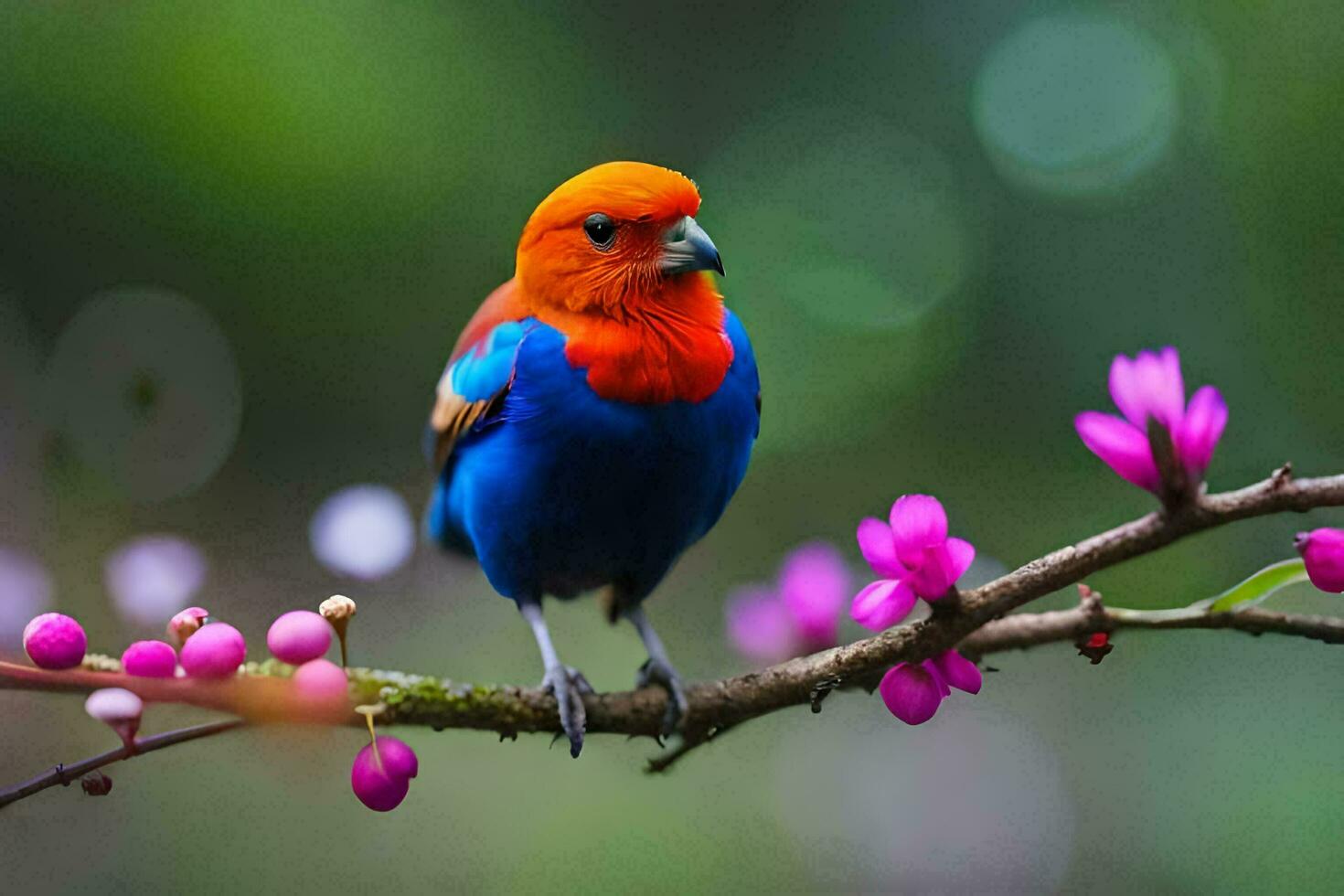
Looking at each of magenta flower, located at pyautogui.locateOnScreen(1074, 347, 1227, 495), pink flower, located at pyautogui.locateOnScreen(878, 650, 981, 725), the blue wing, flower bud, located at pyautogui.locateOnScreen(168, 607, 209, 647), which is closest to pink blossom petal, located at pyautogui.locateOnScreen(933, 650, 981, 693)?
pink flower, located at pyautogui.locateOnScreen(878, 650, 981, 725)

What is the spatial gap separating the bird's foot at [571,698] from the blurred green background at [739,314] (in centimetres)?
48

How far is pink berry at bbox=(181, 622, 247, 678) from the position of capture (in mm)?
561

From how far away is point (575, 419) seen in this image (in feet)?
3.11

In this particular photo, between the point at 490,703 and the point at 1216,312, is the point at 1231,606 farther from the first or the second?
the point at 1216,312

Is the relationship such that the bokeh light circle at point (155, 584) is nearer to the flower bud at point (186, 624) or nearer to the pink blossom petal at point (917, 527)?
the flower bud at point (186, 624)

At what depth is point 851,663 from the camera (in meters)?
0.65

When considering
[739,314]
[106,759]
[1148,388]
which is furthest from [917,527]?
[739,314]

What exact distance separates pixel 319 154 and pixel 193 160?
168mm

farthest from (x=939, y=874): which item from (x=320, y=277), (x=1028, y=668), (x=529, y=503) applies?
(x=320, y=277)

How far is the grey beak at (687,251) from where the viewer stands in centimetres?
89

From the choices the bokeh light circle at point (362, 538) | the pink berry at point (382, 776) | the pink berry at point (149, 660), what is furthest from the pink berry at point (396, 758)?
the bokeh light circle at point (362, 538)

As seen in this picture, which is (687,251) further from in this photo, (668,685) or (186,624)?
(186,624)

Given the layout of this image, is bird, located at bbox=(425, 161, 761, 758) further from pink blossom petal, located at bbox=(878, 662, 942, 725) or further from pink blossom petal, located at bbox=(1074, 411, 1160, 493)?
pink blossom petal, located at bbox=(1074, 411, 1160, 493)

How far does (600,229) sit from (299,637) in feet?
1.40
